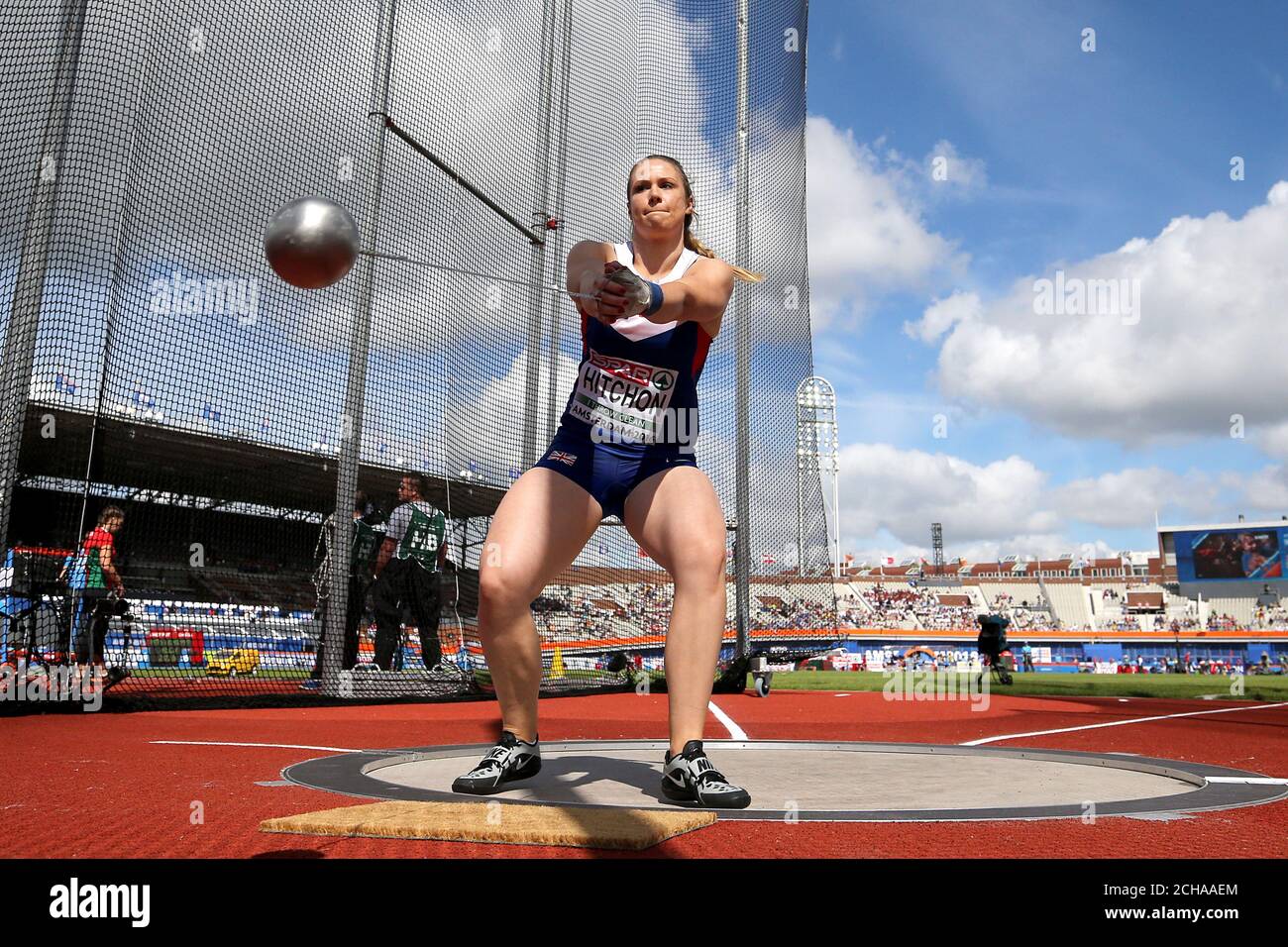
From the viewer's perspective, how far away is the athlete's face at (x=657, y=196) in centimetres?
285

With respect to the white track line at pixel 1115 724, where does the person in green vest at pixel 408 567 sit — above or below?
above

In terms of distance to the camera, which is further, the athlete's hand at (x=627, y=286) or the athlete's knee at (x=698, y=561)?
the athlete's knee at (x=698, y=561)

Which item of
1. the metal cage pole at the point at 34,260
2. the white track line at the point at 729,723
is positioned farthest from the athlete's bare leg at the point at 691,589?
the metal cage pole at the point at 34,260

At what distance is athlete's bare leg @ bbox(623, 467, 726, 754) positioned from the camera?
2.53 m

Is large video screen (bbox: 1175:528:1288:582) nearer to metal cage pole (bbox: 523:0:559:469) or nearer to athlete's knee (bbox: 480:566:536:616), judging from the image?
metal cage pole (bbox: 523:0:559:469)

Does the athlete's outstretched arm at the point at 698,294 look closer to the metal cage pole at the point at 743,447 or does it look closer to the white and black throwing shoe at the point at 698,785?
the white and black throwing shoe at the point at 698,785

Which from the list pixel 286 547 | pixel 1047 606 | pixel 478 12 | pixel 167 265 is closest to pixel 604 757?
pixel 167 265

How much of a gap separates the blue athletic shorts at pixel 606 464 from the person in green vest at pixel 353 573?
5017 mm

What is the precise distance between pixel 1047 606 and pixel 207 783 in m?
58.6

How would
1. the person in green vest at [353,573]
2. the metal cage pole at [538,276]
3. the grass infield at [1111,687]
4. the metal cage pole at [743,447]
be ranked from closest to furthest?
1. the person in green vest at [353,573]
2. the metal cage pole at [538,276]
3. the metal cage pole at [743,447]
4. the grass infield at [1111,687]

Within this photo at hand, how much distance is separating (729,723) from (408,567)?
3.42 m

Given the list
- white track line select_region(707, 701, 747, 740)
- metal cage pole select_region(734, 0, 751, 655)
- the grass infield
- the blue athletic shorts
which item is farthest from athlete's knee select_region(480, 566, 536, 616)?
the grass infield

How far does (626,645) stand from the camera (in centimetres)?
1085
